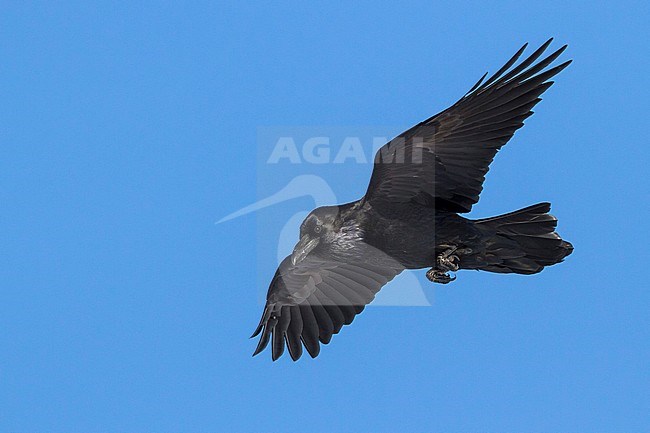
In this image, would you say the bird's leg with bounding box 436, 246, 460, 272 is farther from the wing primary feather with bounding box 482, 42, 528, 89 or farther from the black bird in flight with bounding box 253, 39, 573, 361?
the wing primary feather with bounding box 482, 42, 528, 89

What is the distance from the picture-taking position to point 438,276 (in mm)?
11336

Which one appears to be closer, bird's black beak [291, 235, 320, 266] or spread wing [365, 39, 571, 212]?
spread wing [365, 39, 571, 212]

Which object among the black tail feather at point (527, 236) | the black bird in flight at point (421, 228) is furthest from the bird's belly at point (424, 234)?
the black tail feather at point (527, 236)

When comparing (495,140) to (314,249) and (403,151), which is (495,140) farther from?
(314,249)

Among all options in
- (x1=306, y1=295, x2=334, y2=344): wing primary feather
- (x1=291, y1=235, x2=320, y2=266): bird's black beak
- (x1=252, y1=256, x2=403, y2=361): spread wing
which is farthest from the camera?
(x1=306, y1=295, x2=334, y2=344): wing primary feather

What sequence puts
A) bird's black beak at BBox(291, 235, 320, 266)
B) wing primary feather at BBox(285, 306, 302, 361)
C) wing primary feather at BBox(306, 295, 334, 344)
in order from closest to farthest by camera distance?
bird's black beak at BBox(291, 235, 320, 266) < wing primary feather at BBox(285, 306, 302, 361) < wing primary feather at BBox(306, 295, 334, 344)

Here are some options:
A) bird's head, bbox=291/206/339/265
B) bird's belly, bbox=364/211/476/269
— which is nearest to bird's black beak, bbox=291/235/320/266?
bird's head, bbox=291/206/339/265

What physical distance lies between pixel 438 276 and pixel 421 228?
0.68 metres

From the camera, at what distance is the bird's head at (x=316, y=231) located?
36.8 ft

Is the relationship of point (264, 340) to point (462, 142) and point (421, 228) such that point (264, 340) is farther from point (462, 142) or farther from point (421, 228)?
point (462, 142)

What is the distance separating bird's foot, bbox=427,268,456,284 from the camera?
11281 mm

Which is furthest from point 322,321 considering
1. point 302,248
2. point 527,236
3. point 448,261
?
point 527,236

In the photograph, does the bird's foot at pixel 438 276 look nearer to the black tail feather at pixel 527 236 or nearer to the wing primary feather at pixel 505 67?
the black tail feather at pixel 527 236

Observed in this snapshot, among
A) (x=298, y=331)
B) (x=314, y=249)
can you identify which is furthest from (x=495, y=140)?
(x=298, y=331)
